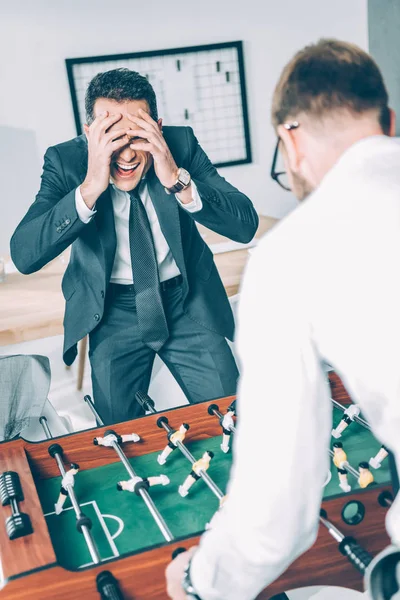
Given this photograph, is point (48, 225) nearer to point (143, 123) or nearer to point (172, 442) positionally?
point (143, 123)

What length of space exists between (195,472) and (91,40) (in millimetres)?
3416

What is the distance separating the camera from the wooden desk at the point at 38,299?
270 centimetres

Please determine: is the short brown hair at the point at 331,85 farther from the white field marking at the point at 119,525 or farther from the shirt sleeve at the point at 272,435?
the white field marking at the point at 119,525

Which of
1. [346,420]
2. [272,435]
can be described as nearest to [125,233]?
[346,420]

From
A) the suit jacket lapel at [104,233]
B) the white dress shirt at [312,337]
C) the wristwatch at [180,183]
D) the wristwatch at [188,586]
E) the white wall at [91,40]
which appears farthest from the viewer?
the white wall at [91,40]

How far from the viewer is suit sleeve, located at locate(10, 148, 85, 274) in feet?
6.70

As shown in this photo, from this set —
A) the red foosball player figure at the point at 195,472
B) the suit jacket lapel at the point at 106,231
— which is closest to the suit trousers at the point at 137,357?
the suit jacket lapel at the point at 106,231

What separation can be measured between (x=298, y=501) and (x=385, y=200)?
1.36ft

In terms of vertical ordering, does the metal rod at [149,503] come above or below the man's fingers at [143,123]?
below

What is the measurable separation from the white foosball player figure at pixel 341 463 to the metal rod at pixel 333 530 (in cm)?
16

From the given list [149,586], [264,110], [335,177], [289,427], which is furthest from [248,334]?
[264,110]

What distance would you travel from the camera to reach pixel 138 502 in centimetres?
138

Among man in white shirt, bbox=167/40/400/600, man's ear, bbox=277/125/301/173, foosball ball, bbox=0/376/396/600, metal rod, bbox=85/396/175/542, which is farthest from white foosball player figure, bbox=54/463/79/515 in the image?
man's ear, bbox=277/125/301/173

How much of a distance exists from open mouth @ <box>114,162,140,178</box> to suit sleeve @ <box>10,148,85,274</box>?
17cm
